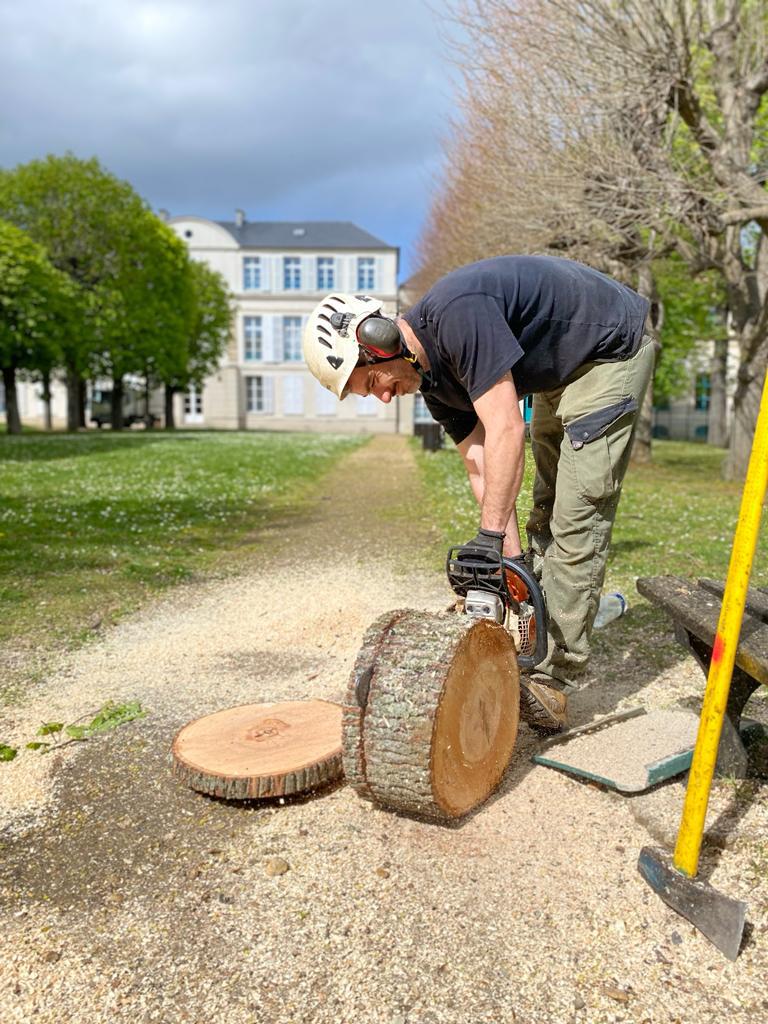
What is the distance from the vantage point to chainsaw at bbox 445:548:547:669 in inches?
112

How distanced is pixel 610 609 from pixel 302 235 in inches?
2493

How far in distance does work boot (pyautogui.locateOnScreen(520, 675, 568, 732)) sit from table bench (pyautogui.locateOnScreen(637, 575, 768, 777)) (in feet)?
1.88

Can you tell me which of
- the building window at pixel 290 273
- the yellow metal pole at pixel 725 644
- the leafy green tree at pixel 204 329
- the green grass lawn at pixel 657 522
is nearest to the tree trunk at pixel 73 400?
the leafy green tree at pixel 204 329

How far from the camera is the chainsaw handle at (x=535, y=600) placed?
9.69 feet

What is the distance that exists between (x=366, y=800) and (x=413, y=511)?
27.5 feet

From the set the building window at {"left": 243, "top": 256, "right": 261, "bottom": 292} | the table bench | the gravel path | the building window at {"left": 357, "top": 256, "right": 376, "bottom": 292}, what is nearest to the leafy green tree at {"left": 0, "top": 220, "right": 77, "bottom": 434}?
the gravel path

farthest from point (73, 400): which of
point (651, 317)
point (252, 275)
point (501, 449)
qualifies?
point (501, 449)

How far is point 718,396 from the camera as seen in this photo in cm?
3347

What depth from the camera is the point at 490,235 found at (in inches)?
574

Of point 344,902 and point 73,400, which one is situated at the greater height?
point 344,902

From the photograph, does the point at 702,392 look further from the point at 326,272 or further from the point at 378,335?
the point at 378,335

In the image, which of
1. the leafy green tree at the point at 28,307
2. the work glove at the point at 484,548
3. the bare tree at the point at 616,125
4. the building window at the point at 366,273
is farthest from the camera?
the building window at the point at 366,273

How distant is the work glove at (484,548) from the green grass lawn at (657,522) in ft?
3.26

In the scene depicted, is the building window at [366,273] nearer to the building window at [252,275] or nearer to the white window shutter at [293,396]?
the building window at [252,275]
